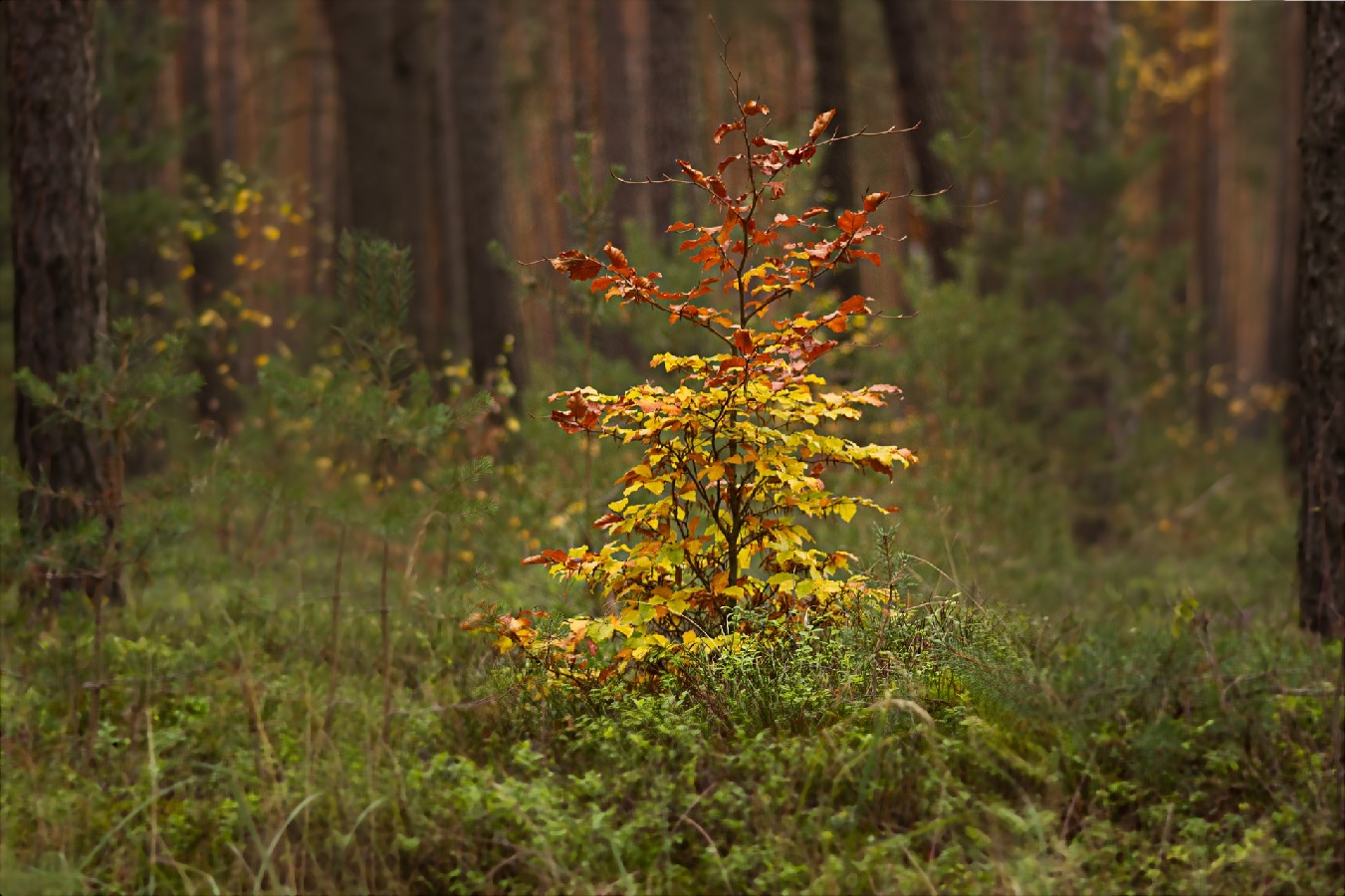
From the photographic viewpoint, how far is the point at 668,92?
9.96 metres

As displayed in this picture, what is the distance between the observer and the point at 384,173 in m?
12.4

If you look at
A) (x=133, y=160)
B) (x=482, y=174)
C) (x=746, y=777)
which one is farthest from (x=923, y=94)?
(x=746, y=777)

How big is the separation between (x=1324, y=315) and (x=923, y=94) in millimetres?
6338

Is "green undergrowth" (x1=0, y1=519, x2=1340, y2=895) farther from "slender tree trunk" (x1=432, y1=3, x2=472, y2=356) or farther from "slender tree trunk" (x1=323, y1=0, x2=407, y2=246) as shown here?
"slender tree trunk" (x1=432, y1=3, x2=472, y2=356)

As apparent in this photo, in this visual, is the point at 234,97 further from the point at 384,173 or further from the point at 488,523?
the point at 488,523

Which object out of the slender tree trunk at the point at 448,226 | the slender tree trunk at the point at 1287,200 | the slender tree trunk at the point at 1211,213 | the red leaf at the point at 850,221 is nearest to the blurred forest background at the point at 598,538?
the red leaf at the point at 850,221

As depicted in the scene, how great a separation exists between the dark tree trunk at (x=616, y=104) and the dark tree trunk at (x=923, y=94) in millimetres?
2456

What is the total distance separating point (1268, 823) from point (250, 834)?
303 centimetres

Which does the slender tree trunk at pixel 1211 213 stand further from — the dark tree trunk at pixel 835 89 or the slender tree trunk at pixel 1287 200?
the dark tree trunk at pixel 835 89

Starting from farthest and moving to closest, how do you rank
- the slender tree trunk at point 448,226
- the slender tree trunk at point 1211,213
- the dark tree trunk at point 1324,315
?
the slender tree trunk at point 1211,213 → the slender tree trunk at point 448,226 → the dark tree trunk at point 1324,315

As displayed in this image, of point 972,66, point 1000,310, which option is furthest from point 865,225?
point 972,66

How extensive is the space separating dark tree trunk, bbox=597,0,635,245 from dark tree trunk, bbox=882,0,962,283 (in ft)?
8.06

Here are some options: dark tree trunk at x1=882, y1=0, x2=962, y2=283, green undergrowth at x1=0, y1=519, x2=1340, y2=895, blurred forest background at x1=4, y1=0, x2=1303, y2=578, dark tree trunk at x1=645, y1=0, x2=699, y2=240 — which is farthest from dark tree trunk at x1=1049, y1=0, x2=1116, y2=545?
green undergrowth at x1=0, y1=519, x2=1340, y2=895

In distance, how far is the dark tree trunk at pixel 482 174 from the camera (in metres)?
12.3
